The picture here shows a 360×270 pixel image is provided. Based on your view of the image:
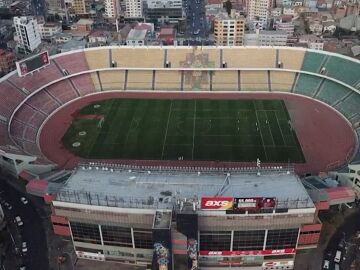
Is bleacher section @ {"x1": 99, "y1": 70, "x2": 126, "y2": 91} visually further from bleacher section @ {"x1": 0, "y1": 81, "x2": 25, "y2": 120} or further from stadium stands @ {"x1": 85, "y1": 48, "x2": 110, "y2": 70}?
bleacher section @ {"x1": 0, "y1": 81, "x2": 25, "y2": 120}

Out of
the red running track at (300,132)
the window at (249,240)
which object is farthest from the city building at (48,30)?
the window at (249,240)

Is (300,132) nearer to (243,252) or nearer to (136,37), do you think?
(243,252)

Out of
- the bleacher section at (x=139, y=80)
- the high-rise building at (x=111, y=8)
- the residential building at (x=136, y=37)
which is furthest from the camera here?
the high-rise building at (x=111, y=8)

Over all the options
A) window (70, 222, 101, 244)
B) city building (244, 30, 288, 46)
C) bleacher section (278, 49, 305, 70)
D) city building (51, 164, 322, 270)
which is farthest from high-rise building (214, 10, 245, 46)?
window (70, 222, 101, 244)

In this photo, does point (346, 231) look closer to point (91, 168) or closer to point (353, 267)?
point (353, 267)

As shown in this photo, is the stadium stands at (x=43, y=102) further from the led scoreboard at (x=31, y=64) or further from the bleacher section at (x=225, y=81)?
the bleacher section at (x=225, y=81)
